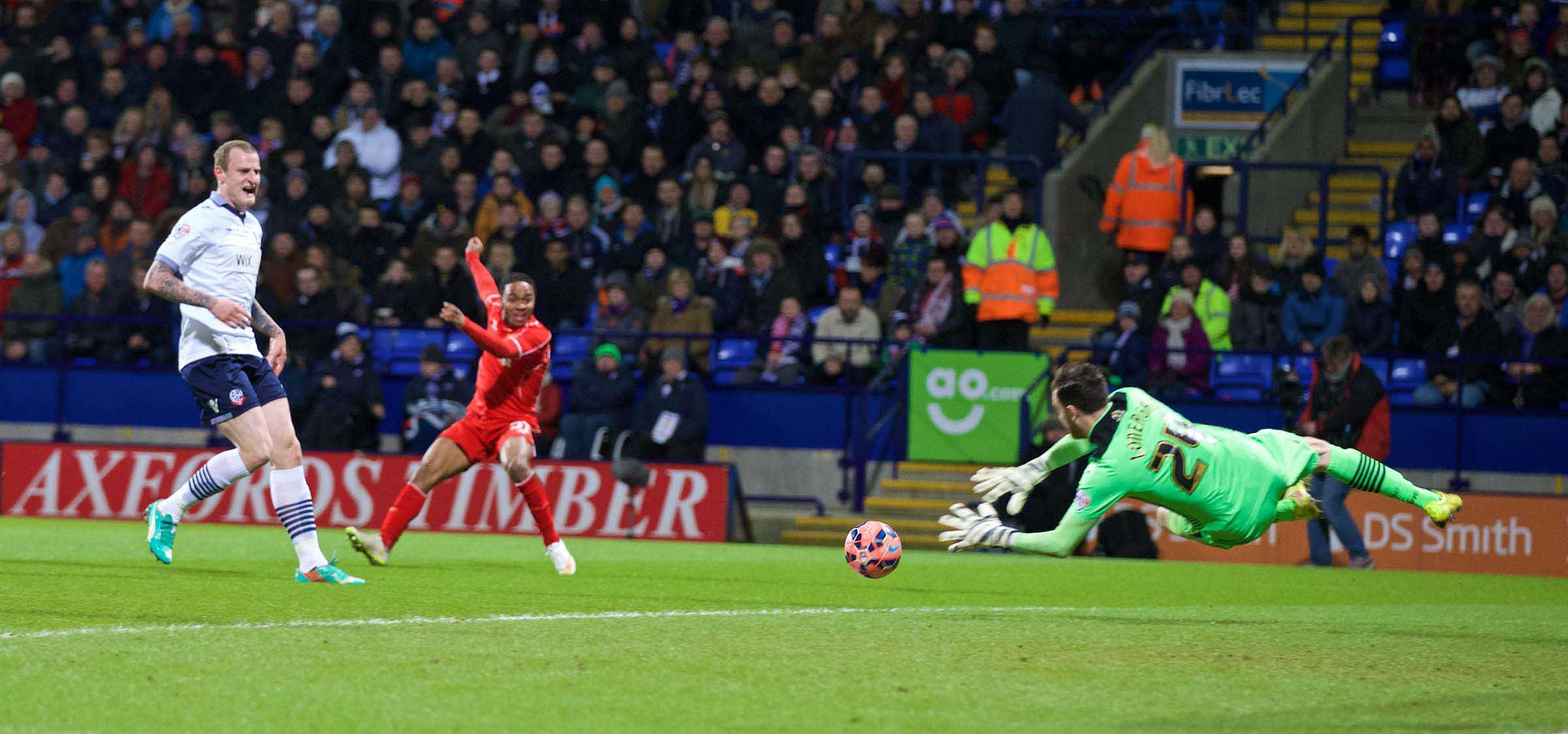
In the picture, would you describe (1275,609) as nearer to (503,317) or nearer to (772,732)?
(503,317)

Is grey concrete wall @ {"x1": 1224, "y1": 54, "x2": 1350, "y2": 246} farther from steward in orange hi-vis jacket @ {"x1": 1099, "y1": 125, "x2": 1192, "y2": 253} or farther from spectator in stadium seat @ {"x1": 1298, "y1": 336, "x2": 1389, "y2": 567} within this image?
spectator in stadium seat @ {"x1": 1298, "y1": 336, "x2": 1389, "y2": 567}

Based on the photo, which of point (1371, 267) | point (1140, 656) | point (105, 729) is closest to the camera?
point (105, 729)

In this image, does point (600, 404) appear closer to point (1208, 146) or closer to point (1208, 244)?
point (1208, 244)

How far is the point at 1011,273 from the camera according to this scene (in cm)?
1894

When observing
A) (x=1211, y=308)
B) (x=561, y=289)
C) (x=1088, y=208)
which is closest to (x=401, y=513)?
(x=561, y=289)

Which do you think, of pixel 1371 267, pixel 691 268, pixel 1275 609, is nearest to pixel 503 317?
pixel 1275 609

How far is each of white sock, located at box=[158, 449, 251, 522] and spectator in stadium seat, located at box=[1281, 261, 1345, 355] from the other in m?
10.7

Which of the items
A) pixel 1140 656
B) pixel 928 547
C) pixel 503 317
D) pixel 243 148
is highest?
pixel 243 148

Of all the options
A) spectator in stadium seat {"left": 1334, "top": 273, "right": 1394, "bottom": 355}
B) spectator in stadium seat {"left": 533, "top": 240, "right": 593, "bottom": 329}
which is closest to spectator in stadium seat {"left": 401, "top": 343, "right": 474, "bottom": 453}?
spectator in stadium seat {"left": 533, "top": 240, "right": 593, "bottom": 329}

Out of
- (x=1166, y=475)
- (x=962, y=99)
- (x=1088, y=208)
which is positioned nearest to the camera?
(x=1166, y=475)

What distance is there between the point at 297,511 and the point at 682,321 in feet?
30.5

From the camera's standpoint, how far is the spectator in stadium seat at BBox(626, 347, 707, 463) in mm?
18891

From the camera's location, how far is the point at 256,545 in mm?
14688

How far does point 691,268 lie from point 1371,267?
265 inches
